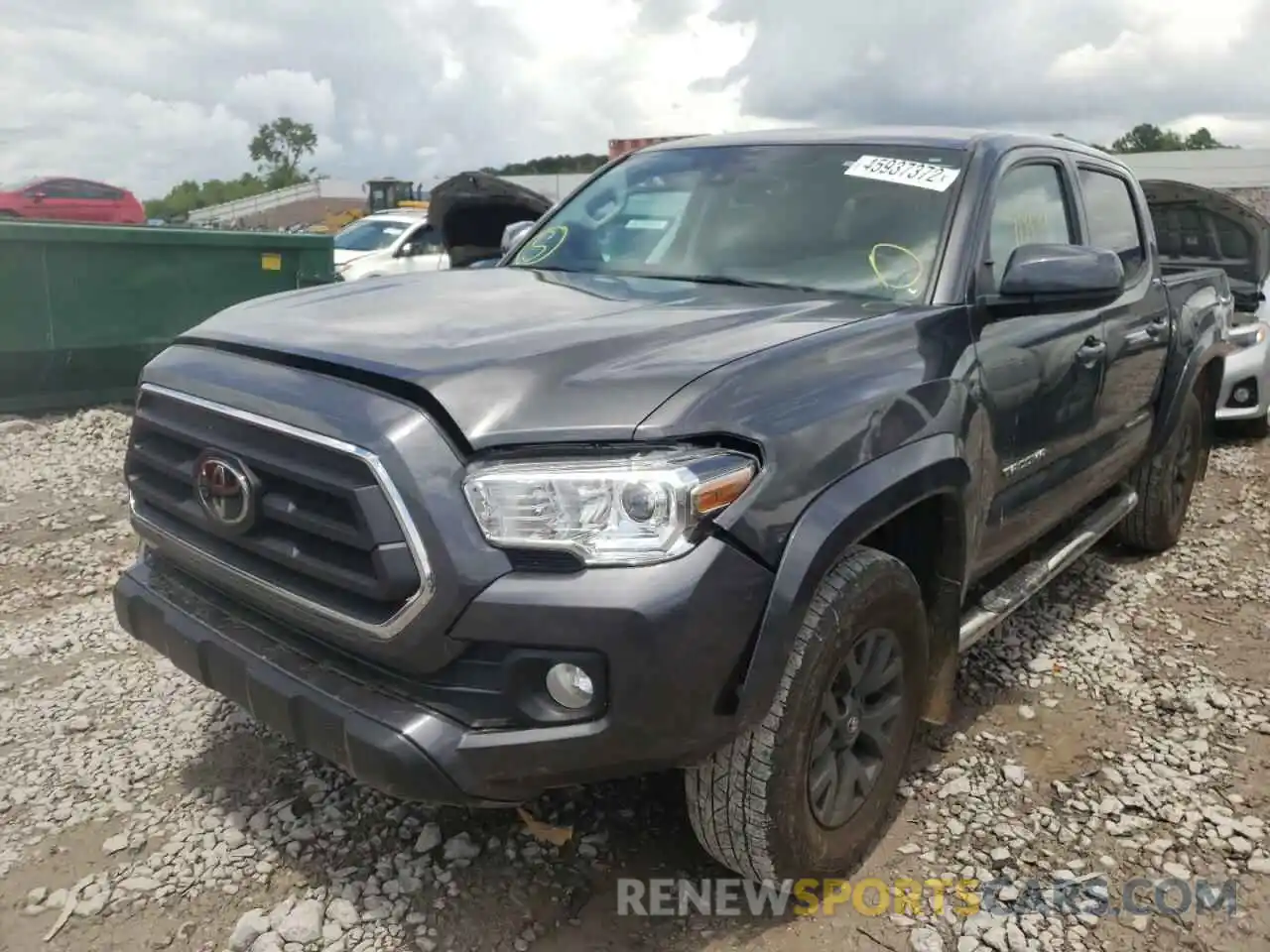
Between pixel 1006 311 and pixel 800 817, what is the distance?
156 cm

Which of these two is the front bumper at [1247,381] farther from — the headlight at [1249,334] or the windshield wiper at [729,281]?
the windshield wiper at [729,281]

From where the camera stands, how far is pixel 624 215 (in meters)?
3.63

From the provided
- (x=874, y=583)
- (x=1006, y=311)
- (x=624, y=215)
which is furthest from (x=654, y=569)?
(x=624, y=215)

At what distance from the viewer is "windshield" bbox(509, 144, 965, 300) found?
3.01 m

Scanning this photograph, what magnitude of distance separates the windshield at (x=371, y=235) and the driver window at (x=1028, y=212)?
11.3 meters

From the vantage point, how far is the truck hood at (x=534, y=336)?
6.55 ft

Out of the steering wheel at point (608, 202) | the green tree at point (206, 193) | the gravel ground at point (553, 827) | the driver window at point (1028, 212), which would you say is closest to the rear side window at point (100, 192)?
the gravel ground at point (553, 827)

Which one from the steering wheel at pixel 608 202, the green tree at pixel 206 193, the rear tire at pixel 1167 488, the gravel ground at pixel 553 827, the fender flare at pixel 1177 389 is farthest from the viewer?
the green tree at pixel 206 193

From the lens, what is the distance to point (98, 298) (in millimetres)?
7535

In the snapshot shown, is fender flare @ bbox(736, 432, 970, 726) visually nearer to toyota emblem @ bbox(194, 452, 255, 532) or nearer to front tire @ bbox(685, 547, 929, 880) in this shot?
front tire @ bbox(685, 547, 929, 880)

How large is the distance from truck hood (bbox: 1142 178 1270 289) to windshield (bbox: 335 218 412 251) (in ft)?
31.0

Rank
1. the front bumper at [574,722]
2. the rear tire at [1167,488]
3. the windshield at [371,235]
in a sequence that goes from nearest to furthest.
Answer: the front bumper at [574,722]
the rear tire at [1167,488]
the windshield at [371,235]

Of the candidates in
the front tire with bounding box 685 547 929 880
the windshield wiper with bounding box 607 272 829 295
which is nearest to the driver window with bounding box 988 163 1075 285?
the windshield wiper with bounding box 607 272 829 295

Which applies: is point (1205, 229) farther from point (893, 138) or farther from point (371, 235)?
point (371, 235)
